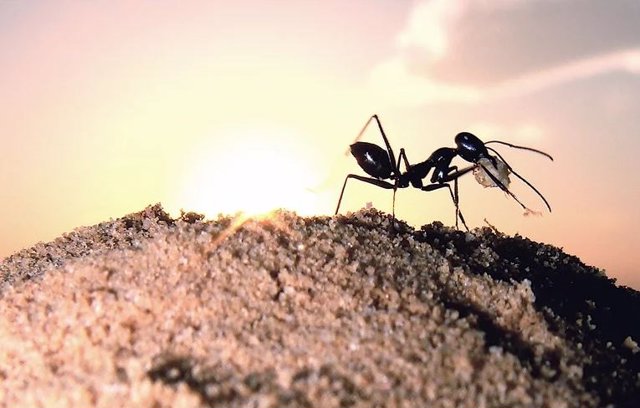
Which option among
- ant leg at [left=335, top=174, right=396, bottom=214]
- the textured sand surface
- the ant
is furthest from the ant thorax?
the textured sand surface

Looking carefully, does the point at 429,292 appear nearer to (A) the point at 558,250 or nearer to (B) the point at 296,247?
(B) the point at 296,247

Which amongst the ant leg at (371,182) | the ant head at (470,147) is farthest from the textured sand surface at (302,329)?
the ant head at (470,147)

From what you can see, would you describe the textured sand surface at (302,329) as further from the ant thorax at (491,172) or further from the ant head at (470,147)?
the ant head at (470,147)

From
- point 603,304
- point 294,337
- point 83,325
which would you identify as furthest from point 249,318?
point 603,304

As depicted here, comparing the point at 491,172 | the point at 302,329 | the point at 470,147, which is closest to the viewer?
the point at 302,329

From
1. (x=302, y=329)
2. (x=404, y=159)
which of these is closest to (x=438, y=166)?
(x=404, y=159)

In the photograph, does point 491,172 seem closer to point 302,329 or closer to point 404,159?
point 404,159
